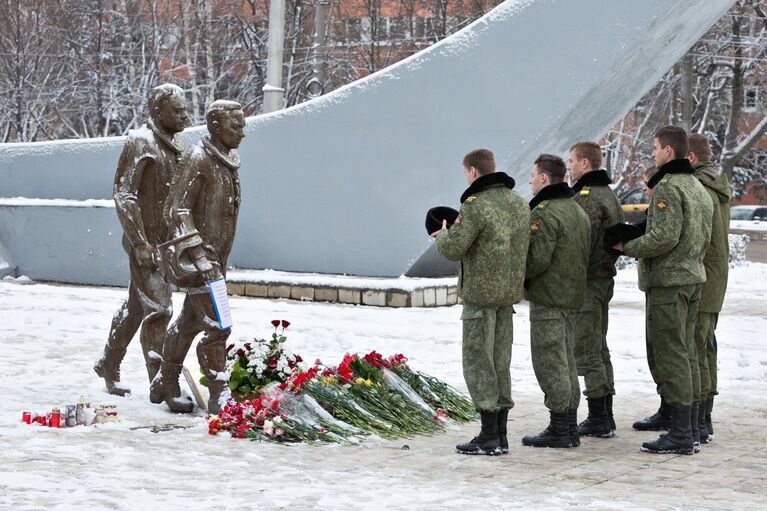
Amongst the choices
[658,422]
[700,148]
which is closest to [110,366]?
[658,422]

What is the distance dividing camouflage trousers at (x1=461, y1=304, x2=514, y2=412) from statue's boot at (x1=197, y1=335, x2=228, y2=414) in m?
1.66

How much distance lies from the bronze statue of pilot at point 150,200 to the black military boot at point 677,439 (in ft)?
10.3

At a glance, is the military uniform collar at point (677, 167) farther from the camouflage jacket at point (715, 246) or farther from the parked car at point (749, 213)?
the parked car at point (749, 213)

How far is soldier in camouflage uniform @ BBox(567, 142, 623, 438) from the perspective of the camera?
7.15m

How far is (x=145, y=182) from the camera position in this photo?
7.81 metres

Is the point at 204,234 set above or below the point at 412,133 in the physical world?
below

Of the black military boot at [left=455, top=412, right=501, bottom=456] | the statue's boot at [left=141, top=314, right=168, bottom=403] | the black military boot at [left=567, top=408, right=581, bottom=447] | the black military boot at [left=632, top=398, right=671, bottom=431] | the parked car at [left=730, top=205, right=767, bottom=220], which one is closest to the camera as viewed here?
the black military boot at [left=455, top=412, right=501, bottom=456]

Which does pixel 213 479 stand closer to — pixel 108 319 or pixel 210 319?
pixel 210 319

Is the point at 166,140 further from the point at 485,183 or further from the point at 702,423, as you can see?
the point at 702,423

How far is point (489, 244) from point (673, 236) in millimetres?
1038

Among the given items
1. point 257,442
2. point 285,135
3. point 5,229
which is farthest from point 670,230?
point 5,229

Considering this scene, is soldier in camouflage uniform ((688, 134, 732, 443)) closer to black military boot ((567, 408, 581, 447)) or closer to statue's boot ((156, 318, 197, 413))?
black military boot ((567, 408, 581, 447))

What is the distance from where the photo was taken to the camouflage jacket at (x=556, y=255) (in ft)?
22.0

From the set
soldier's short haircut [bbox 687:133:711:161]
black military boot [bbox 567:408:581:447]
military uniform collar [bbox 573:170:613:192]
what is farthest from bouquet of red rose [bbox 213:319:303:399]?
soldier's short haircut [bbox 687:133:711:161]
